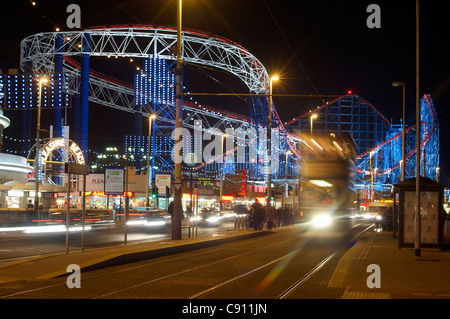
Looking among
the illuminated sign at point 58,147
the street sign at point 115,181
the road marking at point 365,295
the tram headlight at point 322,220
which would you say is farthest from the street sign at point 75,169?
the illuminated sign at point 58,147

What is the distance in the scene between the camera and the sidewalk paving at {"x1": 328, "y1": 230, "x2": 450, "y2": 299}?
1069cm

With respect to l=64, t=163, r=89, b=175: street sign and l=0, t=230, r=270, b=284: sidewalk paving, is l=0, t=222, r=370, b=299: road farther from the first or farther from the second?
l=64, t=163, r=89, b=175: street sign

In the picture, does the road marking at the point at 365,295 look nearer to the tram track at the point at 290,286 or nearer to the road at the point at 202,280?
the road at the point at 202,280

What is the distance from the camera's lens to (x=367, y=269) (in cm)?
1437

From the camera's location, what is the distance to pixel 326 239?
29953 millimetres

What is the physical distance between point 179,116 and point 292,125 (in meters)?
79.0

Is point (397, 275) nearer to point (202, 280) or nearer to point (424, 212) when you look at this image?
point (202, 280)

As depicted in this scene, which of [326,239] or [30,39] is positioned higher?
[30,39]

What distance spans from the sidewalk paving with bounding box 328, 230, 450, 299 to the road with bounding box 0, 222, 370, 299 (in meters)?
0.47

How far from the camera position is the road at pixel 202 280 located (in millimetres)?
10578

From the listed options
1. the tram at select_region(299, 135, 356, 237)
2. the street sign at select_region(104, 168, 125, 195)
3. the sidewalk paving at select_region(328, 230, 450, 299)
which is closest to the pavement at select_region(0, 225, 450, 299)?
the sidewalk paving at select_region(328, 230, 450, 299)

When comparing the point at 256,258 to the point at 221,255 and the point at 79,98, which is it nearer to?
the point at 221,255

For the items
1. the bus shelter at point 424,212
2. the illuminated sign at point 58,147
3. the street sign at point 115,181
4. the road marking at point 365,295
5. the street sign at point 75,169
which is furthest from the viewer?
the illuminated sign at point 58,147
